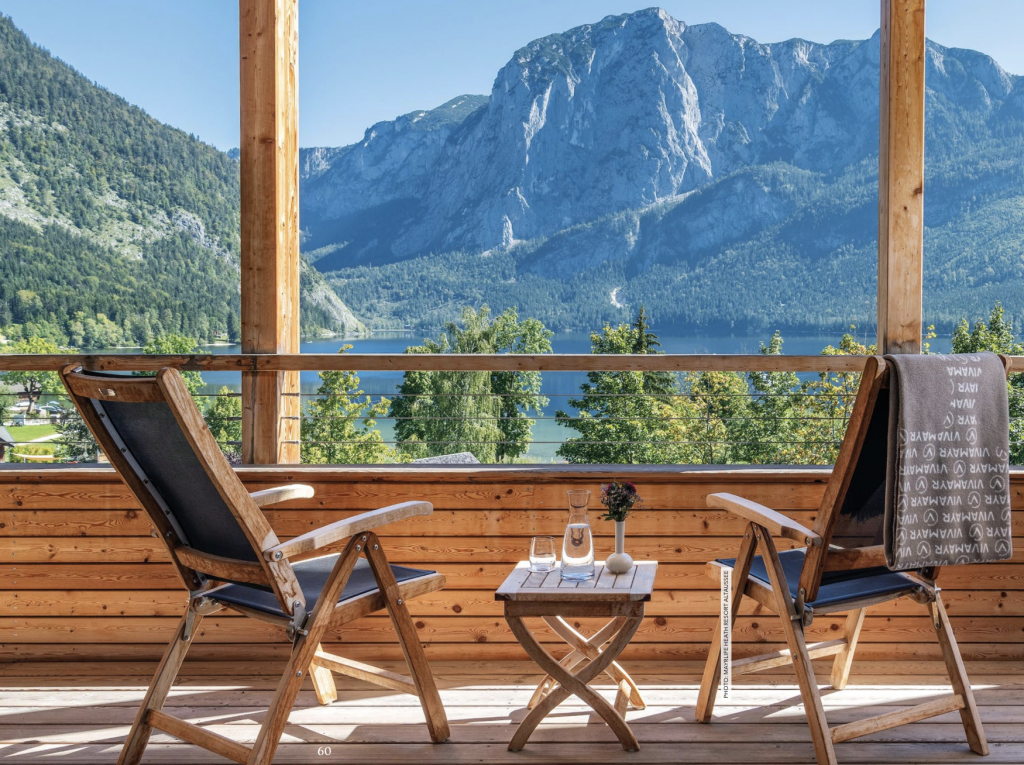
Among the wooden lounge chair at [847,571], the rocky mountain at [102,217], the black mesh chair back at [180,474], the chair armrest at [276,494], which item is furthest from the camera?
the rocky mountain at [102,217]

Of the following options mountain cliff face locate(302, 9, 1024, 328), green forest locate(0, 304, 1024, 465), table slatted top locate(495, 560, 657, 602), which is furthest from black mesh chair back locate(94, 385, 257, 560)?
mountain cliff face locate(302, 9, 1024, 328)

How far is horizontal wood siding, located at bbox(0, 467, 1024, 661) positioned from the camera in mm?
2635

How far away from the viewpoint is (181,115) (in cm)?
2894

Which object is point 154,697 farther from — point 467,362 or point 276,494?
point 467,362

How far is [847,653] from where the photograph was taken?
2369 millimetres

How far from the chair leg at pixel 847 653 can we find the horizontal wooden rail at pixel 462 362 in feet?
2.36

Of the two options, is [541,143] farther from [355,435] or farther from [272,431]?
[272,431]

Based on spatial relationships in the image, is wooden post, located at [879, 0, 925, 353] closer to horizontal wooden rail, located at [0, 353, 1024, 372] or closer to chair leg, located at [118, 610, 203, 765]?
horizontal wooden rail, located at [0, 353, 1024, 372]

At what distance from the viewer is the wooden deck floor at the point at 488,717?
6.54ft

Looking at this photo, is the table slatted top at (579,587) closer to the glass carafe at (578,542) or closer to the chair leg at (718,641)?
the glass carafe at (578,542)

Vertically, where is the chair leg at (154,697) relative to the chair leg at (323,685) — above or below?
above

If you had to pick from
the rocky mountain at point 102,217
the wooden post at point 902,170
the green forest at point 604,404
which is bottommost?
the green forest at point 604,404

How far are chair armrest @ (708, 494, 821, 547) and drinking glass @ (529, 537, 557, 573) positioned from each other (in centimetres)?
45

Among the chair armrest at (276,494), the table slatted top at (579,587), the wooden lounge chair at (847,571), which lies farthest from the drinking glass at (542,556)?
the chair armrest at (276,494)
